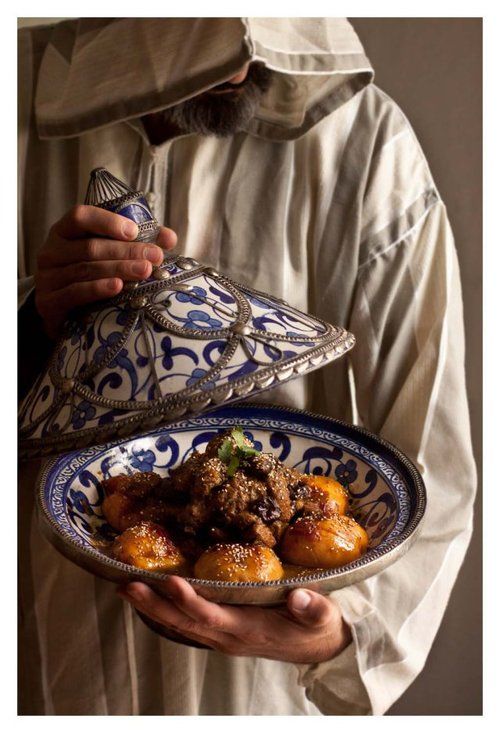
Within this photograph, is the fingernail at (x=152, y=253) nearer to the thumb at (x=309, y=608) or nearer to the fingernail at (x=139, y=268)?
the fingernail at (x=139, y=268)

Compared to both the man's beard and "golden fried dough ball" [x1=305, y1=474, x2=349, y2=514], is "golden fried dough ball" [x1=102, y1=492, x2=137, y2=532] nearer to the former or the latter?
"golden fried dough ball" [x1=305, y1=474, x2=349, y2=514]

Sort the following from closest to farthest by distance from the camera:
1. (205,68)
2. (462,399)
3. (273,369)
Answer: (273,369) → (205,68) → (462,399)

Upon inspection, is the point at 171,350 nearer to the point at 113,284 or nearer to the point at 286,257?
the point at 113,284

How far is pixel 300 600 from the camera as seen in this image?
45 centimetres

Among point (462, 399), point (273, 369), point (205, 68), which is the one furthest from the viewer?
point (462, 399)

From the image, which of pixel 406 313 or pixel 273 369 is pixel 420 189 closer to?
pixel 406 313

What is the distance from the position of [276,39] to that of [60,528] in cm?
47

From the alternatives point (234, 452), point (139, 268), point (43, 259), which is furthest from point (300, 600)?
point (43, 259)

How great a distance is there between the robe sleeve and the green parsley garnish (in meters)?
0.24

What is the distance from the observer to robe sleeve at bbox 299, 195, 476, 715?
0.72m

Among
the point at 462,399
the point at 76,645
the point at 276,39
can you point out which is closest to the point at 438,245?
the point at 462,399

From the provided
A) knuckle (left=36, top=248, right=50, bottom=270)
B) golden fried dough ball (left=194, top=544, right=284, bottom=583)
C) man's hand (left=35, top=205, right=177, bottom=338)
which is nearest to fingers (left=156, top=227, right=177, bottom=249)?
man's hand (left=35, top=205, right=177, bottom=338)

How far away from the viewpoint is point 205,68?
0.62m

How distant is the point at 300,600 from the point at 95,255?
0.30 m
